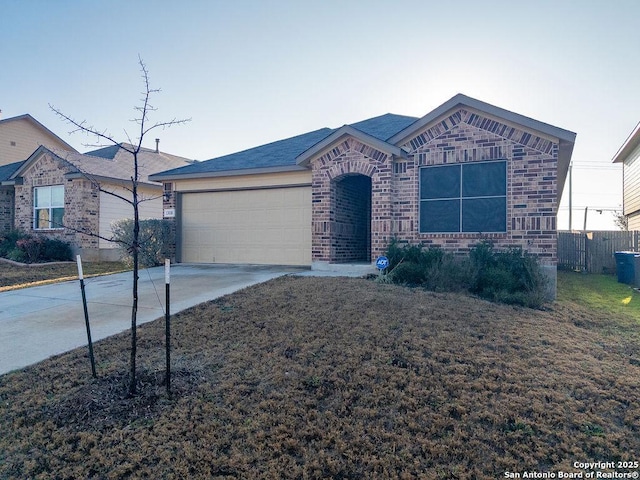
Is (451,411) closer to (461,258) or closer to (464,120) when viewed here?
(461,258)

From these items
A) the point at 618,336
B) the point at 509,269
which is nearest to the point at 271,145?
the point at 509,269

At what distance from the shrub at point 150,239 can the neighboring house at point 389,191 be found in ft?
2.49

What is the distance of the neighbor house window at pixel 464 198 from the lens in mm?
9914

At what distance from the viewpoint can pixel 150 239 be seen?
13.7m

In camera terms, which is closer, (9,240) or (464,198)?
(464,198)

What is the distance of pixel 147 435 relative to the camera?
3.46 m

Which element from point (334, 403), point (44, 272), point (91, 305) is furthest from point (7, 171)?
point (334, 403)

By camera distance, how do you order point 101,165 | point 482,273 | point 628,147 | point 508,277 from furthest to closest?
point 628,147
point 101,165
point 482,273
point 508,277

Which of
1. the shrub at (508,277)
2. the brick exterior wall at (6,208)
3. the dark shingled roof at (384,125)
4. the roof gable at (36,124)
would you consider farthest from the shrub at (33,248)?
the shrub at (508,277)

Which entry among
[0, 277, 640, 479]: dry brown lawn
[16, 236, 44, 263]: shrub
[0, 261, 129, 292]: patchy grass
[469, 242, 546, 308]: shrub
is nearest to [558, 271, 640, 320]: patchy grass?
[469, 242, 546, 308]: shrub

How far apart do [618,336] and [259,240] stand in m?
9.51

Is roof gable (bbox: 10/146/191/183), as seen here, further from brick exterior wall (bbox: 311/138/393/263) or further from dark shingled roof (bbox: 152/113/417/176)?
brick exterior wall (bbox: 311/138/393/263)

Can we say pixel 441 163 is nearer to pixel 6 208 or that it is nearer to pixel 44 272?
pixel 44 272

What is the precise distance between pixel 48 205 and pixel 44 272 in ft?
17.8
